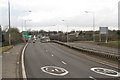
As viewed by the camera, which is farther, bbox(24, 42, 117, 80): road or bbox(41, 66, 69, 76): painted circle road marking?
bbox(41, 66, 69, 76): painted circle road marking

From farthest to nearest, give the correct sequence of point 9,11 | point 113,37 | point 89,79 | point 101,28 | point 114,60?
point 113,37, point 101,28, point 9,11, point 114,60, point 89,79

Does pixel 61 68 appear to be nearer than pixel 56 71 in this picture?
No

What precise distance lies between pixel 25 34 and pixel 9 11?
39.2 meters

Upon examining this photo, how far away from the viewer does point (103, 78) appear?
41.0 ft

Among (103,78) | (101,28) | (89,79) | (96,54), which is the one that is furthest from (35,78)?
(101,28)

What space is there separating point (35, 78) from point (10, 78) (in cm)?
153

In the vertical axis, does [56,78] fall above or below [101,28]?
below

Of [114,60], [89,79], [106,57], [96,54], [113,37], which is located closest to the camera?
[89,79]

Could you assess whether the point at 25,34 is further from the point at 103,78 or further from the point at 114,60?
the point at 103,78

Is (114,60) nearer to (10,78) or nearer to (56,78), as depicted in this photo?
(56,78)

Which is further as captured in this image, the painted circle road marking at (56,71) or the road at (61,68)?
the painted circle road marking at (56,71)

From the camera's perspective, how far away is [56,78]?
12539 millimetres

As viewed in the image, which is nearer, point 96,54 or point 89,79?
point 89,79

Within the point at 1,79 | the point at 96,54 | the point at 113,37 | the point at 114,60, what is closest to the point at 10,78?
the point at 1,79
